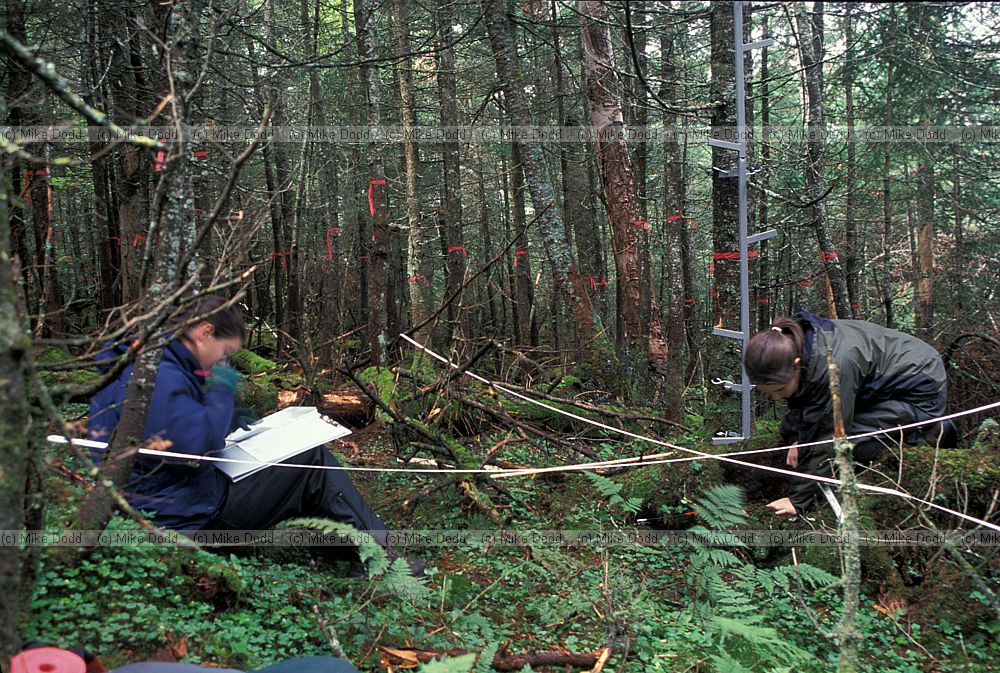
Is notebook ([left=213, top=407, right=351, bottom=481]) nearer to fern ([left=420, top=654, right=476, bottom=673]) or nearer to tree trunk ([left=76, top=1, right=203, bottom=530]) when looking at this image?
tree trunk ([left=76, top=1, right=203, bottom=530])

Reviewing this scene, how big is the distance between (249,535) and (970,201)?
12.3m

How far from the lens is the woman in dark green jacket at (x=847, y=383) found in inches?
154

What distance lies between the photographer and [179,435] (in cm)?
335

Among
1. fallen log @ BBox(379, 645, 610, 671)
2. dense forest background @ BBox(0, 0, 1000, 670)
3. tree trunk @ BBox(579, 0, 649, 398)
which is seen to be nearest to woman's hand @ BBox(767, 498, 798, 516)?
dense forest background @ BBox(0, 0, 1000, 670)

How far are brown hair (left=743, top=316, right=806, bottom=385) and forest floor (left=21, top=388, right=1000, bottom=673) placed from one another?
76 centimetres

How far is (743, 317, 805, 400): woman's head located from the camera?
3877 millimetres

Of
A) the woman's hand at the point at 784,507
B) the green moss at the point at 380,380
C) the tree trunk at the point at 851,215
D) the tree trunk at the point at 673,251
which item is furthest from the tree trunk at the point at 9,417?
the tree trunk at the point at 851,215

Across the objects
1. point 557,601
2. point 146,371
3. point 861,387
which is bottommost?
point 557,601

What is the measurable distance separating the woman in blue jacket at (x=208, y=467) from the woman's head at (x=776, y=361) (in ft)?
7.95

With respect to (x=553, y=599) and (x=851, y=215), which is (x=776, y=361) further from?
(x=851, y=215)

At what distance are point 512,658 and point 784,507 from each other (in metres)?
2.16

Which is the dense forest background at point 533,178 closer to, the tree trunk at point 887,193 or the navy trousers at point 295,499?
the tree trunk at point 887,193

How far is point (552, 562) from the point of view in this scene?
3955mm

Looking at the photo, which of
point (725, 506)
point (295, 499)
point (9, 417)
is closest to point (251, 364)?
point (295, 499)
